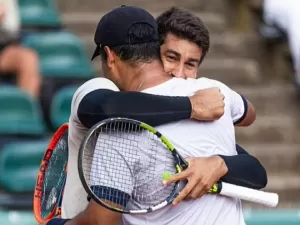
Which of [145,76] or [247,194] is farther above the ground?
[145,76]

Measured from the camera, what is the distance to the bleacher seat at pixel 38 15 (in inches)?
340

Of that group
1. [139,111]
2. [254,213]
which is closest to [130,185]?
[139,111]

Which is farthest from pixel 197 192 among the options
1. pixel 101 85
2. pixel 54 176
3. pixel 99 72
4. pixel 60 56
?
pixel 99 72

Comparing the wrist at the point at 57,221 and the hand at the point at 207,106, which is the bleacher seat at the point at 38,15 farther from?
the hand at the point at 207,106

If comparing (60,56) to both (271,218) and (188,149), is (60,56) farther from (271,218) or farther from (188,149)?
(188,149)

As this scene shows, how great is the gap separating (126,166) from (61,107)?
4.33 metres

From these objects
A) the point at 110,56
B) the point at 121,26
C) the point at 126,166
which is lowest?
the point at 126,166

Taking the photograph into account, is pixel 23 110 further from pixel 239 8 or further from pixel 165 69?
pixel 165 69

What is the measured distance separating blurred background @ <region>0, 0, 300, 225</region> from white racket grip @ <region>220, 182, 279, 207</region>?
2.63 m

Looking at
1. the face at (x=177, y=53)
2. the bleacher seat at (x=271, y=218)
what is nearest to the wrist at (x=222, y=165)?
the face at (x=177, y=53)

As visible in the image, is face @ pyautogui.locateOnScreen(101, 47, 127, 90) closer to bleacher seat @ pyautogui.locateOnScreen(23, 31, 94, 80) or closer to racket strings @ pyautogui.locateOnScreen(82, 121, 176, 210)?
racket strings @ pyautogui.locateOnScreen(82, 121, 176, 210)

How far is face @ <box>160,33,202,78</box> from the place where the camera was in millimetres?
3619

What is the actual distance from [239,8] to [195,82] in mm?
6477

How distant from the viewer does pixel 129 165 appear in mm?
3176
